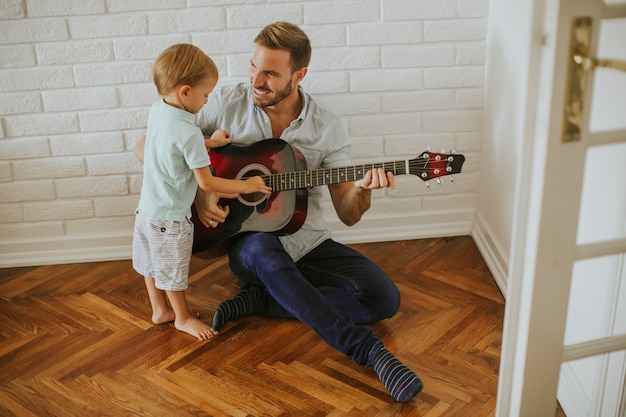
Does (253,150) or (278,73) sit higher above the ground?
(278,73)

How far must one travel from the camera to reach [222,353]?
221 centimetres

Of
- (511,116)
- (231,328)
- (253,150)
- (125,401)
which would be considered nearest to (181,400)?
(125,401)

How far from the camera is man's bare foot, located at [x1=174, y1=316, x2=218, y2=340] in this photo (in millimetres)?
2279

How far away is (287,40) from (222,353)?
3.26 ft

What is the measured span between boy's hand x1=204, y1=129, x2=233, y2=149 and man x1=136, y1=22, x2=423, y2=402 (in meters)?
0.06

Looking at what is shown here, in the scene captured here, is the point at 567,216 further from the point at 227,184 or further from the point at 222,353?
the point at 222,353

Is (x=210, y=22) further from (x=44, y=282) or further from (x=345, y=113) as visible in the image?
(x=44, y=282)

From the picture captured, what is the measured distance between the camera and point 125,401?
2.00 m

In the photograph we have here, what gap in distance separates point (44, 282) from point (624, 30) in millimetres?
2142

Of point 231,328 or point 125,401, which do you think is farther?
point 231,328

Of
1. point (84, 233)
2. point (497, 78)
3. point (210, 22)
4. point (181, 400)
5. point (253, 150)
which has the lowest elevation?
point (181, 400)

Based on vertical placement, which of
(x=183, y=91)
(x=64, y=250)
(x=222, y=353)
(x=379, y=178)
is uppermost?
(x=183, y=91)

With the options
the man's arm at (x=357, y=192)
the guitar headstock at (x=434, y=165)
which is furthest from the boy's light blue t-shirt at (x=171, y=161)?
the guitar headstock at (x=434, y=165)

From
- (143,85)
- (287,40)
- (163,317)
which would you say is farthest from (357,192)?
(143,85)
